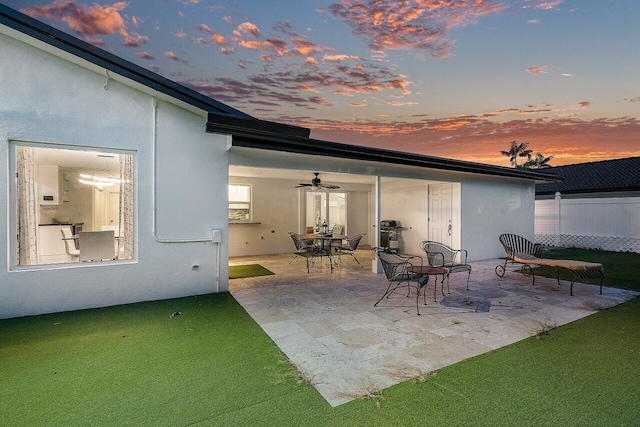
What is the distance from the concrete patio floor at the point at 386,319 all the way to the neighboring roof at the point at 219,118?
2681mm

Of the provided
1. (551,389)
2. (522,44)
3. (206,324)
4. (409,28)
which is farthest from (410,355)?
(522,44)

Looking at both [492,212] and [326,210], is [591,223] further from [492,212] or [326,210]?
[326,210]

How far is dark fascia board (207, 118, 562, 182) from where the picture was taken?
4.85 meters

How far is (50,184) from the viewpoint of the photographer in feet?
17.3

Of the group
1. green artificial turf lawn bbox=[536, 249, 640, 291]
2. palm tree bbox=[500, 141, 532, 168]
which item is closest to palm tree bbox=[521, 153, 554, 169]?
palm tree bbox=[500, 141, 532, 168]

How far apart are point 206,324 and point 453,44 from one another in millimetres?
9098

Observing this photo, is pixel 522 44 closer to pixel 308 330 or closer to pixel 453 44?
pixel 453 44

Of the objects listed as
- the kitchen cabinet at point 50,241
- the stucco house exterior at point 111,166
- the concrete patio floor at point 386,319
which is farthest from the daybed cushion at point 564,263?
the kitchen cabinet at point 50,241

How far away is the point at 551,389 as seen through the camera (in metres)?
2.47

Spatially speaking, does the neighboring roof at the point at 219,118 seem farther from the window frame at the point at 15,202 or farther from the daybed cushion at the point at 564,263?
the daybed cushion at the point at 564,263

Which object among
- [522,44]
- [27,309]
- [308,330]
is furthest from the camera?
[522,44]

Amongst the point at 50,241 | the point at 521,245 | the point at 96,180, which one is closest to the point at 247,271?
the point at 96,180

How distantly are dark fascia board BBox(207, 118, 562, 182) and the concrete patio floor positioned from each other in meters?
2.64

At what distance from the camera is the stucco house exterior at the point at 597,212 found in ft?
37.0
